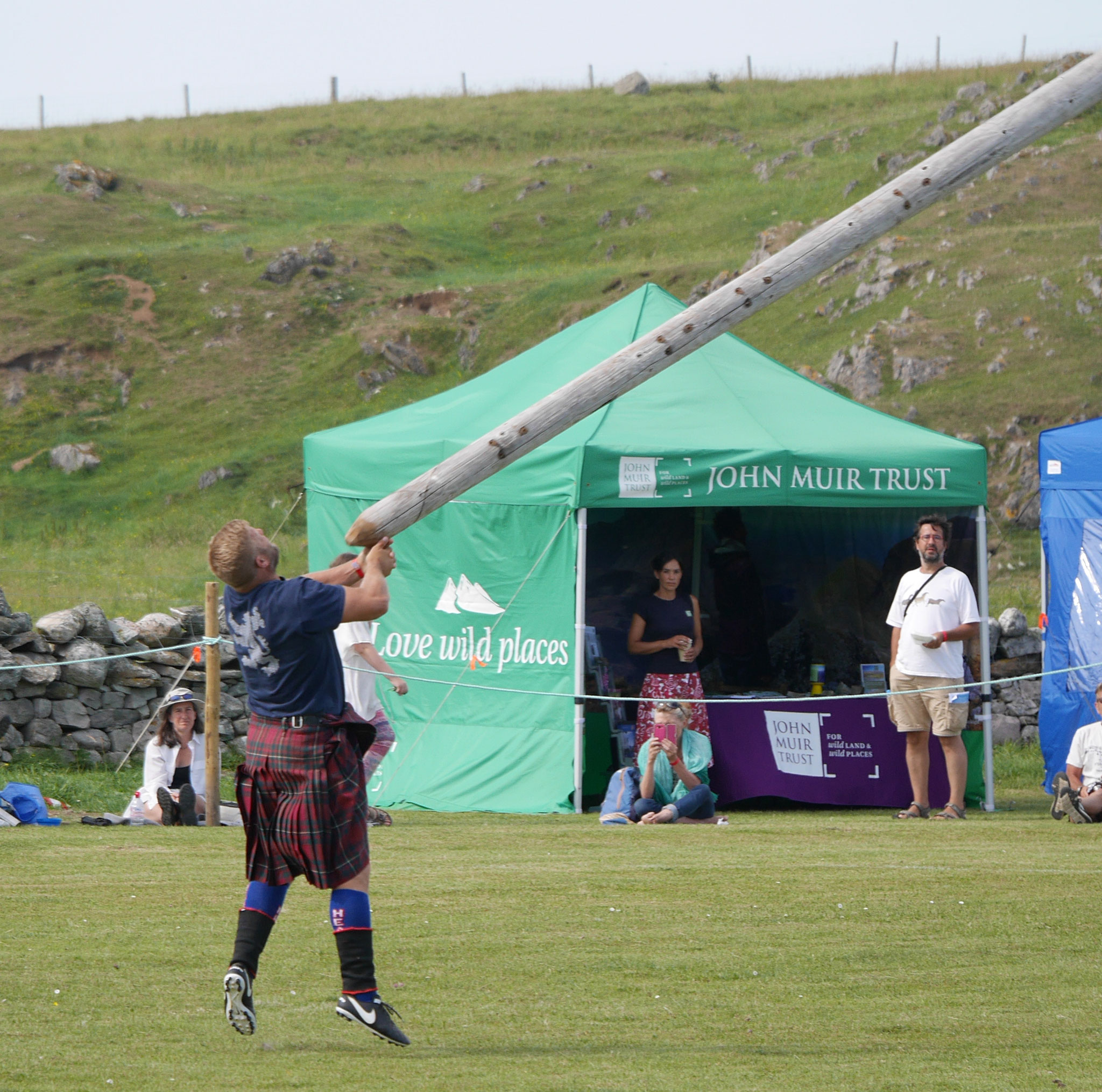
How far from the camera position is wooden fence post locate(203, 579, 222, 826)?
8023mm

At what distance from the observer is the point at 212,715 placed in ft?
26.4

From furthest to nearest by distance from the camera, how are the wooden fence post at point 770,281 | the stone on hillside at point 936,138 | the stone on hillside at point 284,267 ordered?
the stone on hillside at point 936,138 → the stone on hillside at point 284,267 → the wooden fence post at point 770,281

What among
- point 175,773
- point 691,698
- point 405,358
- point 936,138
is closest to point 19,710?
point 175,773

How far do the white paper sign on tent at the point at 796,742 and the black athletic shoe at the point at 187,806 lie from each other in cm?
359

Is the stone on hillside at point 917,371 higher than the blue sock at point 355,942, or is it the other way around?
the stone on hillside at point 917,371

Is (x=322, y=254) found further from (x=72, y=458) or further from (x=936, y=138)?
(x=936, y=138)

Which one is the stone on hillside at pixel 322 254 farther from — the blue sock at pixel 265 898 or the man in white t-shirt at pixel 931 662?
the blue sock at pixel 265 898

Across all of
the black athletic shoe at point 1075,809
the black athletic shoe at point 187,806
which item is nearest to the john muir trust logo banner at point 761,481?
the black athletic shoe at point 1075,809

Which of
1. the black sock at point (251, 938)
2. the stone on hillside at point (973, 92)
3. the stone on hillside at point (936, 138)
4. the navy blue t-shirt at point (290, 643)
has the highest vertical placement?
the stone on hillside at point (973, 92)

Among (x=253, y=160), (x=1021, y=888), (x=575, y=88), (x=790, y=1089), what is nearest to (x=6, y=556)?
(x=1021, y=888)

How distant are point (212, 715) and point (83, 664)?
4155 mm

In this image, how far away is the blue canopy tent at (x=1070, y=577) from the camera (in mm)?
10156

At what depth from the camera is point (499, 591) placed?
9.58 metres

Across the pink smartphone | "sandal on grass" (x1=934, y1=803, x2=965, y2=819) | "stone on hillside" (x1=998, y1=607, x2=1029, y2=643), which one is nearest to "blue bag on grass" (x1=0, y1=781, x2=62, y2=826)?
the pink smartphone
